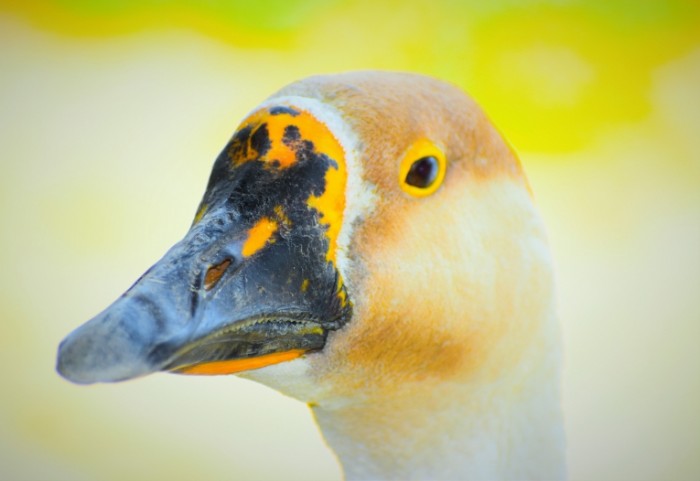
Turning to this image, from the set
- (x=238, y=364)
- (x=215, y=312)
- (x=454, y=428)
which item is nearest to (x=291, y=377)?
(x=238, y=364)

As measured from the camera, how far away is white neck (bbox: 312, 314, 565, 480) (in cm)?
99

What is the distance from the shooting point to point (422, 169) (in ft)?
2.97

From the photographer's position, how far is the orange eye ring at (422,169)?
888 millimetres

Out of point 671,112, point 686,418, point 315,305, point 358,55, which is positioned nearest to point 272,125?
point 315,305

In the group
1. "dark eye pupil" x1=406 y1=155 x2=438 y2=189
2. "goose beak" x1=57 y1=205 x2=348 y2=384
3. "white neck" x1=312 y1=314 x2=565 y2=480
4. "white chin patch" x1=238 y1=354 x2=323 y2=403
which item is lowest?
"white neck" x1=312 y1=314 x2=565 y2=480

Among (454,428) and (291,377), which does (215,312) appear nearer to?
(291,377)

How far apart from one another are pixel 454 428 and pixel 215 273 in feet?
1.64

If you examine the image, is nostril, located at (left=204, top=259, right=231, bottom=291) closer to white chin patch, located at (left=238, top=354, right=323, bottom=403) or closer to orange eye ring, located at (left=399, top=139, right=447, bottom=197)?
white chin patch, located at (left=238, top=354, right=323, bottom=403)

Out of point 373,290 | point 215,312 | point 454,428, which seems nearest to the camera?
point 215,312

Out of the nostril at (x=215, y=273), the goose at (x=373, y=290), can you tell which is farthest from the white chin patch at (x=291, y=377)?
the nostril at (x=215, y=273)

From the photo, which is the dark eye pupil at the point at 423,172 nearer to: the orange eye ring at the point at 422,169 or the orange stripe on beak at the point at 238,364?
the orange eye ring at the point at 422,169

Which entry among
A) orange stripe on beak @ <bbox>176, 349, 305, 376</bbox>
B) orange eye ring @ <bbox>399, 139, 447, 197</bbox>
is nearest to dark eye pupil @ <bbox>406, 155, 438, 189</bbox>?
orange eye ring @ <bbox>399, 139, 447, 197</bbox>

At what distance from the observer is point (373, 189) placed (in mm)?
851

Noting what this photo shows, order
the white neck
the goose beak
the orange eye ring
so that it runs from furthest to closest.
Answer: the white neck, the orange eye ring, the goose beak
